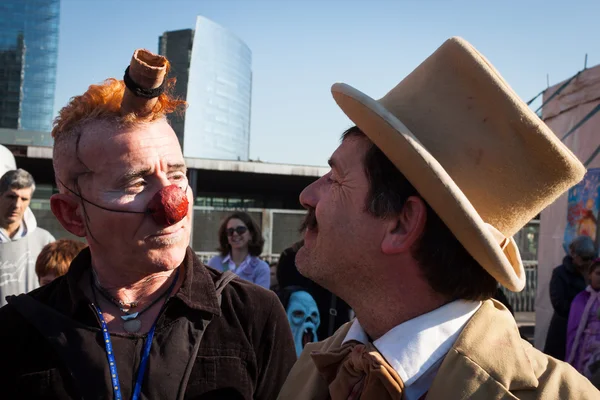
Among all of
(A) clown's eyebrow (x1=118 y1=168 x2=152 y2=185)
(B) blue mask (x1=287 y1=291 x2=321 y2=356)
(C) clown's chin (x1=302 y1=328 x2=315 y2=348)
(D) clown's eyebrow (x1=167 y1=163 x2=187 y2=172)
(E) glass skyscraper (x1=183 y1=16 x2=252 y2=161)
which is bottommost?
(C) clown's chin (x1=302 y1=328 x2=315 y2=348)

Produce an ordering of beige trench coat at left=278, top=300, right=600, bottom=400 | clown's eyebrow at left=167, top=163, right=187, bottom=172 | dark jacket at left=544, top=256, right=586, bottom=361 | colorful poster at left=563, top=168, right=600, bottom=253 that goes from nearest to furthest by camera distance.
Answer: beige trench coat at left=278, top=300, right=600, bottom=400 < clown's eyebrow at left=167, top=163, right=187, bottom=172 < dark jacket at left=544, top=256, right=586, bottom=361 < colorful poster at left=563, top=168, right=600, bottom=253

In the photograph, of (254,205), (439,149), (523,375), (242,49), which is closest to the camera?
(523,375)

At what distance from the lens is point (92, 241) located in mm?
1846

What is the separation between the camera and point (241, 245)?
528 cm

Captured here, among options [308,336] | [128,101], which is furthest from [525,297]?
[128,101]

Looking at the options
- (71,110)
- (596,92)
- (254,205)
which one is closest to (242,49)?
(254,205)

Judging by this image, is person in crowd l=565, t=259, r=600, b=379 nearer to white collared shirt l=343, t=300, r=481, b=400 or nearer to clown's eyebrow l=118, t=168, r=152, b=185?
white collared shirt l=343, t=300, r=481, b=400

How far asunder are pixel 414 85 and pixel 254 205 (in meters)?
12.2

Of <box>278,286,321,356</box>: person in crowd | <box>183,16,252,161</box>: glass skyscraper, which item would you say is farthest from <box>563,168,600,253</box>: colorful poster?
<box>183,16,252,161</box>: glass skyscraper

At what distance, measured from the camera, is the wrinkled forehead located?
1.74 meters

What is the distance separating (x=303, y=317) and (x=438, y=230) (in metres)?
2.79

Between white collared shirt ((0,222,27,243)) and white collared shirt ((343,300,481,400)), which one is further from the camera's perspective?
white collared shirt ((0,222,27,243))

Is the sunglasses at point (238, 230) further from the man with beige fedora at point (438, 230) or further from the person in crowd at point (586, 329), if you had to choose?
the man with beige fedora at point (438, 230)

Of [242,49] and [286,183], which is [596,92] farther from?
[242,49]
